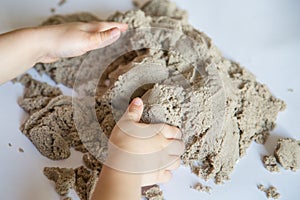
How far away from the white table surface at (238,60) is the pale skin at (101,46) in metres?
0.07

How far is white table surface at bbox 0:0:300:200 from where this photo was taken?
2.66 feet

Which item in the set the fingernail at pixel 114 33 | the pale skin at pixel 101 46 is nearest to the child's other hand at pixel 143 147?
the pale skin at pixel 101 46

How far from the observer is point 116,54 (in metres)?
0.93

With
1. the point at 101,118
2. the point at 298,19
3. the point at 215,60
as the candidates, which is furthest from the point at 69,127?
the point at 298,19

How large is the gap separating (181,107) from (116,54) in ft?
0.68

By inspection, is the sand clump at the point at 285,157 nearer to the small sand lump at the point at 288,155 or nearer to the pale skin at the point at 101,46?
the small sand lump at the point at 288,155

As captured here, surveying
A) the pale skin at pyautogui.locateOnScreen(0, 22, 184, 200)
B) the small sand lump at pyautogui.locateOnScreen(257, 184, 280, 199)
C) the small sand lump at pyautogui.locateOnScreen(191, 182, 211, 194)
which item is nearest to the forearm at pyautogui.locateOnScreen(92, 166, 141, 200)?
the pale skin at pyautogui.locateOnScreen(0, 22, 184, 200)

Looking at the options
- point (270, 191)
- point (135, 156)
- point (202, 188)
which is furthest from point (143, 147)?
point (270, 191)

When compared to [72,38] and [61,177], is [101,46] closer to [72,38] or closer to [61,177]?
[72,38]

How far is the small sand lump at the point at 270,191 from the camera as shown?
2.65 feet

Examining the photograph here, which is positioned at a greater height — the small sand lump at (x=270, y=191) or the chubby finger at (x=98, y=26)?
the chubby finger at (x=98, y=26)

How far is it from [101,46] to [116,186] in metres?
0.29

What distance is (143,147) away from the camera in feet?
2.50

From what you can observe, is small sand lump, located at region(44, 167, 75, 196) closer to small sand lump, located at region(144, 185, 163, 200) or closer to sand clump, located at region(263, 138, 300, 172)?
small sand lump, located at region(144, 185, 163, 200)
